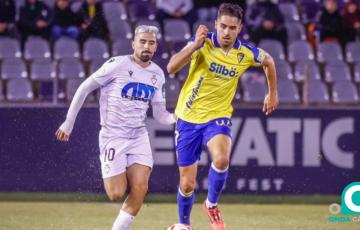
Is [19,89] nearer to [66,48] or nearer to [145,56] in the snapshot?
[66,48]

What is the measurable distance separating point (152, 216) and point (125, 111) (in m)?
3.26

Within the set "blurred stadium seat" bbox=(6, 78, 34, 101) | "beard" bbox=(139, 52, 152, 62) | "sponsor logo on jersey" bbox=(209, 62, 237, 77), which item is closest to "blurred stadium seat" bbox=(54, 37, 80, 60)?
"blurred stadium seat" bbox=(6, 78, 34, 101)

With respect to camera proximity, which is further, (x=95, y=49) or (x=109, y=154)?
(x=95, y=49)

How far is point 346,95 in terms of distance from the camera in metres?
17.4

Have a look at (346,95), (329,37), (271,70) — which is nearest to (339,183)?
(346,95)

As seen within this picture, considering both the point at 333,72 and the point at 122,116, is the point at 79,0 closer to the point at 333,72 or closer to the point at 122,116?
the point at 333,72

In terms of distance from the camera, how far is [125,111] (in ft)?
34.0

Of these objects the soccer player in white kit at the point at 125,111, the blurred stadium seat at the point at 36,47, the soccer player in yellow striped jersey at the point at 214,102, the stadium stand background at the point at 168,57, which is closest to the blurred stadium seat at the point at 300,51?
the stadium stand background at the point at 168,57

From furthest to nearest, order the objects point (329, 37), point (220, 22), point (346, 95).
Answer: point (329, 37)
point (346, 95)
point (220, 22)

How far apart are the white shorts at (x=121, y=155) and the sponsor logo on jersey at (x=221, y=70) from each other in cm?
109

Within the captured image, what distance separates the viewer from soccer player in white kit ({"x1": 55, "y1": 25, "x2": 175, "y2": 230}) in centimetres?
1027

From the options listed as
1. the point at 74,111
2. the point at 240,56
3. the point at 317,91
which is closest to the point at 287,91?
the point at 317,91

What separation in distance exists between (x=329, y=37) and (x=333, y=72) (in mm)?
1310

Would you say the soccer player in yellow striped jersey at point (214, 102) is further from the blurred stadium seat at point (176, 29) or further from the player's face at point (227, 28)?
the blurred stadium seat at point (176, 29)
